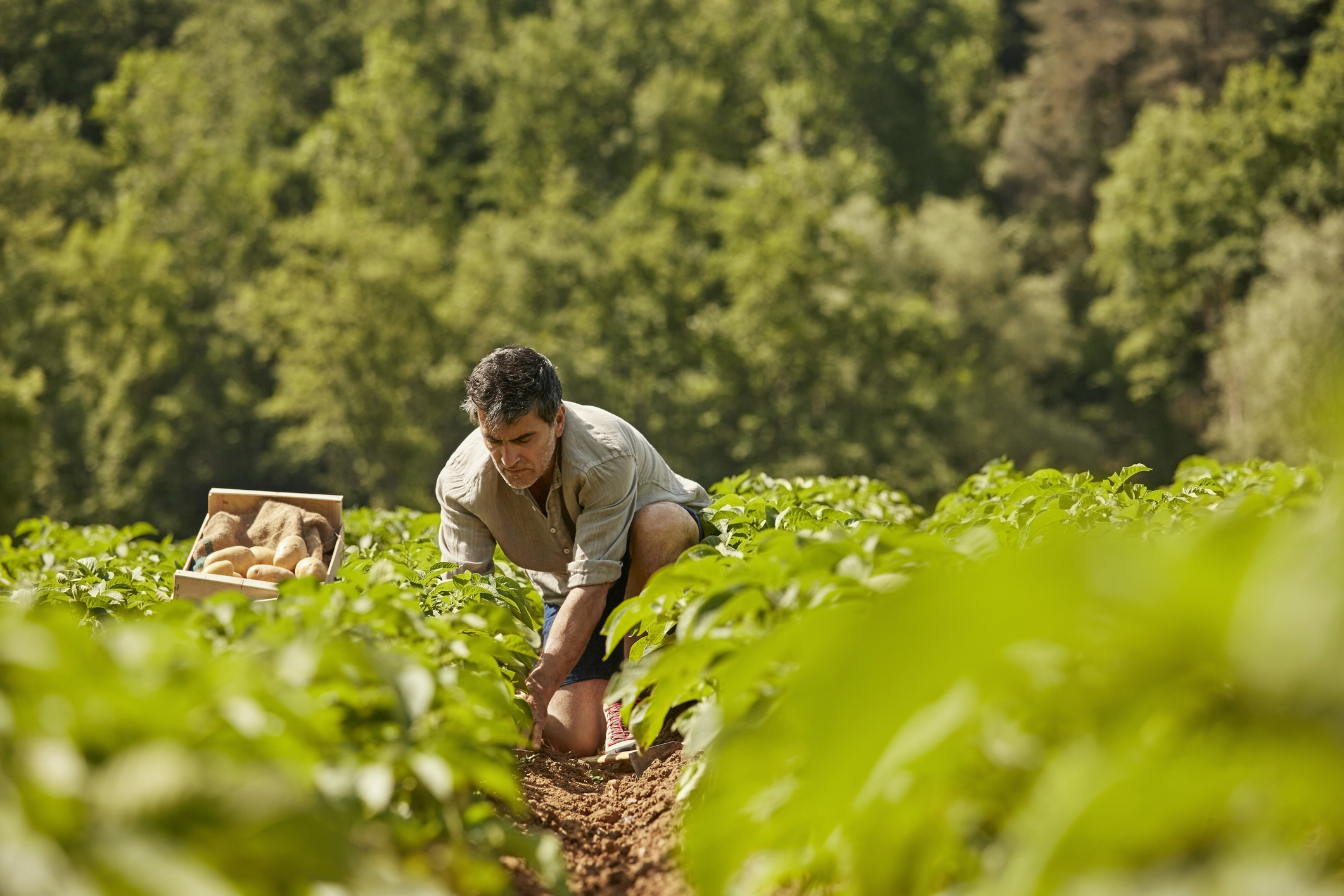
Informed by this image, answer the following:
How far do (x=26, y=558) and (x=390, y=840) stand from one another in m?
4.26

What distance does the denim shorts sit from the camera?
4.52 m

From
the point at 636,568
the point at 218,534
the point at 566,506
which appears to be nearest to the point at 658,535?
the point at 636,568

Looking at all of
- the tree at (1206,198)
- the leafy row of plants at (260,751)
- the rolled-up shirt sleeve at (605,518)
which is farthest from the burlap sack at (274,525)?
the tree at (1206,198)

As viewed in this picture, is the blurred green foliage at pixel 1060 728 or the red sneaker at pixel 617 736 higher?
the blurred green foliage at pixel 1060 728

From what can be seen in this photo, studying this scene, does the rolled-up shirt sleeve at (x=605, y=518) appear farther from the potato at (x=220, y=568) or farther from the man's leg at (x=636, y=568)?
the potato at (x=220, y=568)

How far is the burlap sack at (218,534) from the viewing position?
453cm

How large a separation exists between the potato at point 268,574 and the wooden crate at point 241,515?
0.08 m

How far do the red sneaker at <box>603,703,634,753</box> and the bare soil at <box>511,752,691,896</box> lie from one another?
80mm

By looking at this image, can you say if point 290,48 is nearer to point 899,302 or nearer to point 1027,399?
point 899,302

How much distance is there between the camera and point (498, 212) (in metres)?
40.0

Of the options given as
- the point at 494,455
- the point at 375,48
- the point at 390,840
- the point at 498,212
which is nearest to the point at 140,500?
the point at 498,212

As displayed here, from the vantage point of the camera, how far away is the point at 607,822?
3297 mm

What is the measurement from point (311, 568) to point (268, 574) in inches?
6.3

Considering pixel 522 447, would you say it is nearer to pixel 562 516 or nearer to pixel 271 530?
pixel 562 516
